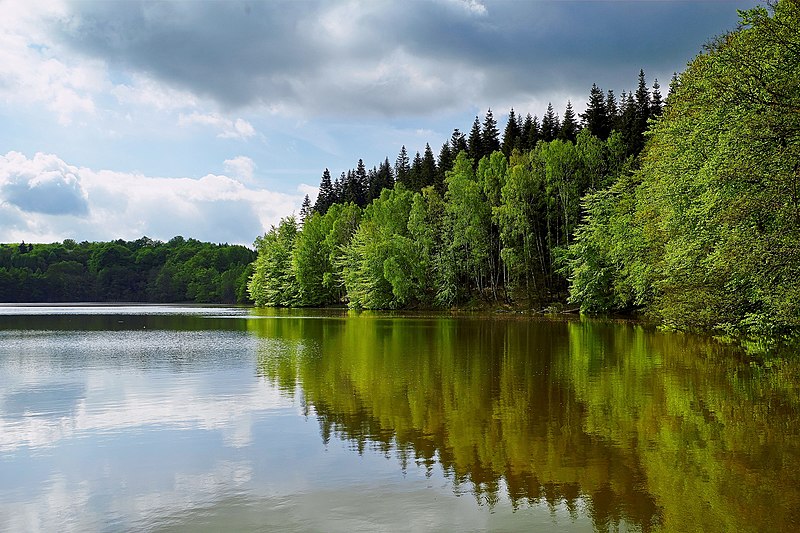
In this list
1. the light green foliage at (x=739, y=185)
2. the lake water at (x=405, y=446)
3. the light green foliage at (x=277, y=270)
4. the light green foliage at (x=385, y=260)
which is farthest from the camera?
the light green foliage at (x=277, y=270)

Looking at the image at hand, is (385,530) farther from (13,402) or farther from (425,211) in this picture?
(425,211)

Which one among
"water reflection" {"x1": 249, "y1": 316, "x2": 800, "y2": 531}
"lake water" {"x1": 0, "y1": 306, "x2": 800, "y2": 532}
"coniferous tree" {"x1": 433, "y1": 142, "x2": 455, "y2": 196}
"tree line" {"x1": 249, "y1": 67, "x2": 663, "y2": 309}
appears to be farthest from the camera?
"coniferous tree" {"x1": 433, "y1": 142, "x2": 455, "y2": 196}

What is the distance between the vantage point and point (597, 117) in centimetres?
7888

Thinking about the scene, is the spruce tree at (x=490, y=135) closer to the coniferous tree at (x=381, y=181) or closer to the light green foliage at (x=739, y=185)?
the coniferous tree at (x=381, y=181)

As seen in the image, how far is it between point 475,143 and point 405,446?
87562 millimetres

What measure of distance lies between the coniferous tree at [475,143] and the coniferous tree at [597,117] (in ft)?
63.6

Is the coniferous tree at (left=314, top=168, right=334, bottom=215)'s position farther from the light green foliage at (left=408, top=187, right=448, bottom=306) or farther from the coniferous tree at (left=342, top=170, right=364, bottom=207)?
the light green foliage at (left=408, top=187, right=448, bottom=306)

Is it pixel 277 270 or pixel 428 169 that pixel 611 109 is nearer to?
pixel 428 169

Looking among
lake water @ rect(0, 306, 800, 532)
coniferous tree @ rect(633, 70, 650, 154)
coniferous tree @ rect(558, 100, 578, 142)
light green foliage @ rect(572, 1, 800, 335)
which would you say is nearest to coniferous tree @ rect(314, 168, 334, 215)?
coniferous tree @ rect(558, 100, 578, 142)

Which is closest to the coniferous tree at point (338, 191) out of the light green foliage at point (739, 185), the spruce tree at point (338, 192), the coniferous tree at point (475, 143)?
the spruce tree at point (338, 192)

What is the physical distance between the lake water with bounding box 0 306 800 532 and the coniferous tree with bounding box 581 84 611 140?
59.1 metres

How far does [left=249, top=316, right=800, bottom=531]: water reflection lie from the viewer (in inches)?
349

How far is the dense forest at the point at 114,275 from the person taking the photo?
6609 inches

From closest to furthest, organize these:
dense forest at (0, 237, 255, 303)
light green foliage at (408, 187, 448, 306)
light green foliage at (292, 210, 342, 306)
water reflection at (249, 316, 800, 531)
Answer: water reflection at (249, 316, 800, 531) → light green foliage at (408, 187, 448, 306) → light green foliage at (292, 210, 342, 306) → dense forest at (0, 237, 255, 303)
